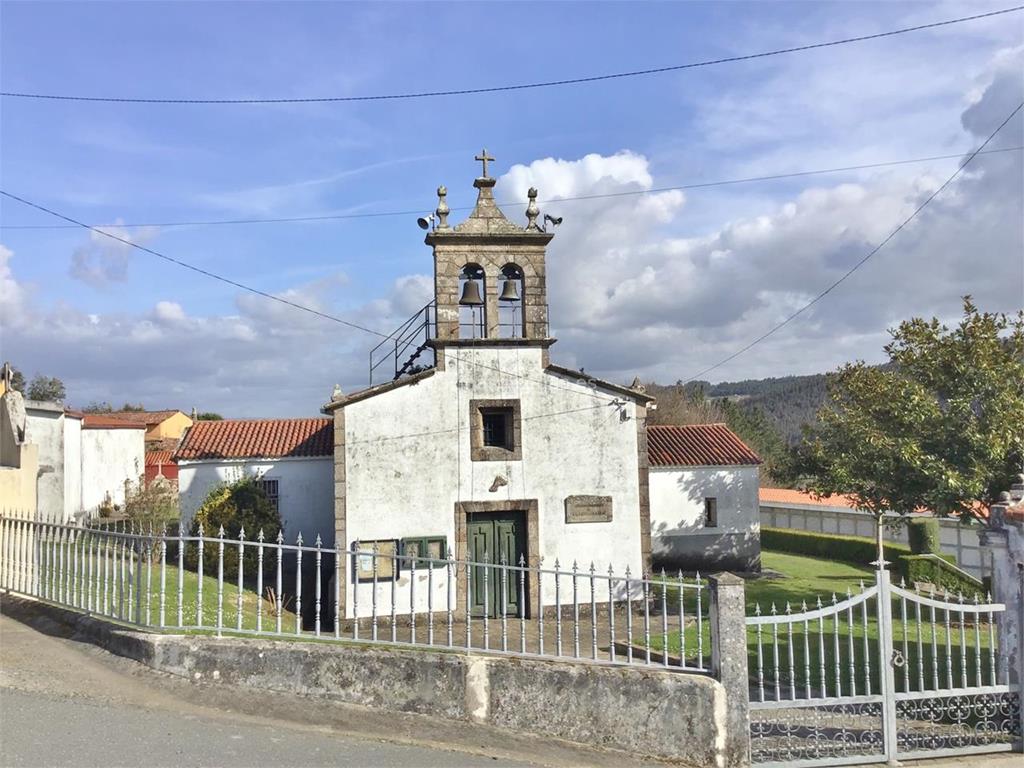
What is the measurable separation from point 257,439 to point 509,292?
1027 cm

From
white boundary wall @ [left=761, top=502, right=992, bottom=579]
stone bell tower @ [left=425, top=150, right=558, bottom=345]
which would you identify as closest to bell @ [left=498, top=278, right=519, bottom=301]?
stone bell tower @ [left=425, top=150, right=558, bottom=345]

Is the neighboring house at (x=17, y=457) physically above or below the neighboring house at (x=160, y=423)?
below

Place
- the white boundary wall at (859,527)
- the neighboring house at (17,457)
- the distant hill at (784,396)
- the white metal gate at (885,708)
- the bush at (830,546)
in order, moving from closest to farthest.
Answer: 1. the white metal gate at (885,708)
2. the neighboring house at (17,457)
3. the white boundary wall at (859,527)
4. the bush at (830,546)
5. the distant hill at (784,396)

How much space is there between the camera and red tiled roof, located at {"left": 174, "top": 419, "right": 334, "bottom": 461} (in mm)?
20938

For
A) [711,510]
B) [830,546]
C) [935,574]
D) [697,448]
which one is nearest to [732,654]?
[935,574]

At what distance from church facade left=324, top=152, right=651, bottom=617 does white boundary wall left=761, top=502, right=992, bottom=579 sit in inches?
316

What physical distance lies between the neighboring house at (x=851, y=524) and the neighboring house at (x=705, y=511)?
70.8 inches

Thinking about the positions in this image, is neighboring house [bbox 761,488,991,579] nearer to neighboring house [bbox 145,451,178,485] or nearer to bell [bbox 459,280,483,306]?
bell [bbox 459,280,483,306]

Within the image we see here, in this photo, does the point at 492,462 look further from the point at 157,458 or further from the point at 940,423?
the point at 157,458

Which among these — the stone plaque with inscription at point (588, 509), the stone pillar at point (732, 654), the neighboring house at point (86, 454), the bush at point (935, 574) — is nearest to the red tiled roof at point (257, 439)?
the neighboring house at point (86, 454)

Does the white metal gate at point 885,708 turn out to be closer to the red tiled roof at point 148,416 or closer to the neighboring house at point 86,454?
the neighboring house at point 86,454

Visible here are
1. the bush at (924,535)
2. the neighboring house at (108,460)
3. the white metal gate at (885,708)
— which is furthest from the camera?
the neighboring house at (108,460)

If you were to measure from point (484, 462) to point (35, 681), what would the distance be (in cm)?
929

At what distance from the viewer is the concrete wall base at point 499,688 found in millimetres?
6734
